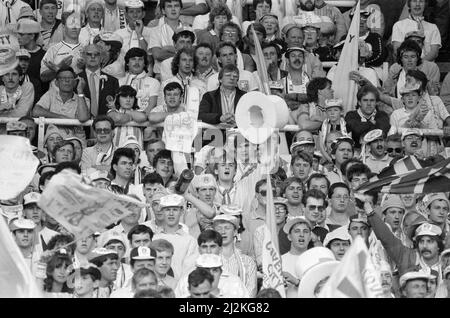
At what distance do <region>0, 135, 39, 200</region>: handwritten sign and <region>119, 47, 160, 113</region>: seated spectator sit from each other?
3528 mm

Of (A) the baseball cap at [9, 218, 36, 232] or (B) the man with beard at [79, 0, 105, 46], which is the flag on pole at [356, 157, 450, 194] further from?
(B) the man with beard at [79, 0, 105, 46]

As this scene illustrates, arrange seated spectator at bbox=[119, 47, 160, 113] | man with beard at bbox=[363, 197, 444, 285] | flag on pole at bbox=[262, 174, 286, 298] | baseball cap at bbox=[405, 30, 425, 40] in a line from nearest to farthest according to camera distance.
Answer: flag on pole at bbox=[262, 174, 286, 298] → man with beard at bbox=[363, 197, 444, 285] → seated spectator at bbox=[119, 47, 160, 113] → baseball cap at bbox=[405, 30, 425, 40]

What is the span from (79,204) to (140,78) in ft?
16.3

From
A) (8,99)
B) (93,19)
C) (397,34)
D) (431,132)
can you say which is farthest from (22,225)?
(397,34)

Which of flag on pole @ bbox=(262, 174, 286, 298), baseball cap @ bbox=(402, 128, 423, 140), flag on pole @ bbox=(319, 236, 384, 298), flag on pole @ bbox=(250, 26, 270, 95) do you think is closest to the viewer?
flag on pole @ bbox=(319, 236, 384, 298)

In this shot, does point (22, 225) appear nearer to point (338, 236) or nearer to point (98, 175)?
point (98, 175)

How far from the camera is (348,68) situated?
82.9 feet

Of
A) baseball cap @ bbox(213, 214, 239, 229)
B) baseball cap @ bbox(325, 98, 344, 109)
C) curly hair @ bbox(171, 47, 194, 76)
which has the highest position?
curly hair @ bbox(171, 47, 194, 76)

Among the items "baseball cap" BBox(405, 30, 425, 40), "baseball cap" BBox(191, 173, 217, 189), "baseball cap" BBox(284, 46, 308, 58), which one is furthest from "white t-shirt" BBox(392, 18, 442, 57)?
"baseball cap" BBox(191, 173, 217, 189)

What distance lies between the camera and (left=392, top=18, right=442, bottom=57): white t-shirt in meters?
26.2

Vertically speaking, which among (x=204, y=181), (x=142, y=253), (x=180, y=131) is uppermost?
(x=180, y=131)

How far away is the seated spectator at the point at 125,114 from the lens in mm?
24188

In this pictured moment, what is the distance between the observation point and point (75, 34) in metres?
25.5
